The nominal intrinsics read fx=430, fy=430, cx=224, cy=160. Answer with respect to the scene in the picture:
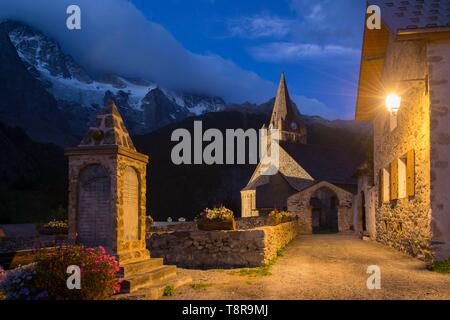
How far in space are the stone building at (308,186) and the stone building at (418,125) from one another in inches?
555

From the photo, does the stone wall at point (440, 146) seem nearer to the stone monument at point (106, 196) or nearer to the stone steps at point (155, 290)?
the stone steps at point (155, 290)

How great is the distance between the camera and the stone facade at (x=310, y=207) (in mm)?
29359

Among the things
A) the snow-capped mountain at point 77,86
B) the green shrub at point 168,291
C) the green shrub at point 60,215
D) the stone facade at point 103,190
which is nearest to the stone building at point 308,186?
the green shrub at point 60,215

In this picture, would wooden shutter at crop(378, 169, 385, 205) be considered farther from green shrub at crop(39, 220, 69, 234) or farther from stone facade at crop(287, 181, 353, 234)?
stone facade at crop(287, 181, 353, 234)

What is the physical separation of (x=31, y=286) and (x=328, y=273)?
617 centimetres

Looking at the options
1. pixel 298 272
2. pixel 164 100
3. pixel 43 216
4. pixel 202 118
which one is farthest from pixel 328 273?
pixel 164 100

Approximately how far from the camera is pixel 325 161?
44.7m

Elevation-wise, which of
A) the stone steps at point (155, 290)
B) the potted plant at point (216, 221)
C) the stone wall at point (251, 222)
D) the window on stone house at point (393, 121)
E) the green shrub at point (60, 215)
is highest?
the window on stone house at point (393, 121)

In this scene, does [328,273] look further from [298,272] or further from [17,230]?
[17,230]

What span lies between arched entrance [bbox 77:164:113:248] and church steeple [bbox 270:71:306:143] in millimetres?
47222

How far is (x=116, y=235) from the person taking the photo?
25.5 feet

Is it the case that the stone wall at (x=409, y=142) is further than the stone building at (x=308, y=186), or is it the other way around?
the stone building at (x=308, y=186)

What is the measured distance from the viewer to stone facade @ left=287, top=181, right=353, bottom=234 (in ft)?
96.3

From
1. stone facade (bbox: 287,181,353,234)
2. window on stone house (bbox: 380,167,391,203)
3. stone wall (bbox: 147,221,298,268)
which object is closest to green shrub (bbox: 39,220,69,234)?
stone wall (bbox: 147,221,298,268)
